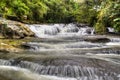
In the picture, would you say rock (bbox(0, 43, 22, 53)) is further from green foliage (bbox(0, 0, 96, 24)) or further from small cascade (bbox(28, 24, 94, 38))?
green foliage (bbox(0, 0, 96, 24))

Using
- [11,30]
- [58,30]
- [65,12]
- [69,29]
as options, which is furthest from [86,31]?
[65,12]

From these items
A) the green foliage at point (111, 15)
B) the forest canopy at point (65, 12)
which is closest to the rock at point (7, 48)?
the forest canopy at point (65, 12)

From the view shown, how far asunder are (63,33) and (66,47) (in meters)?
9.15

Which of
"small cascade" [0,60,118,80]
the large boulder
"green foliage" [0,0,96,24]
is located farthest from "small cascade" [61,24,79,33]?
"small cascade" [0,60,118,80]

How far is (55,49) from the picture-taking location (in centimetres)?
1173

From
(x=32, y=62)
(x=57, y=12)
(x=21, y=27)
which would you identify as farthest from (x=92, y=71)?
(x=57, y=12)

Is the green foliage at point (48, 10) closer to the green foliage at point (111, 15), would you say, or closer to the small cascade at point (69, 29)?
the small cascade at point (69, 29)

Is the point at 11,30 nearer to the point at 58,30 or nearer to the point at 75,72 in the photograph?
the point at 58,30

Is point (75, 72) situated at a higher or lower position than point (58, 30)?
higher

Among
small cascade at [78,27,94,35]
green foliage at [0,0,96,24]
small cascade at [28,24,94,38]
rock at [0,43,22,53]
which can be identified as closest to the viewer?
rock at [0,43,22,53]

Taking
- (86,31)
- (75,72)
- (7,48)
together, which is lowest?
(86,31)

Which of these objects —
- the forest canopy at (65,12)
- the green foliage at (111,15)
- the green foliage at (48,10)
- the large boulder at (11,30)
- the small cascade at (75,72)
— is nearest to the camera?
the small cascade at (75,72)

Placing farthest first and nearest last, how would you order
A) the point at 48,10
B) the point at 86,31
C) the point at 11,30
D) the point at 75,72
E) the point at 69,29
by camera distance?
1. the point at 48,10
2. the point at 69,29
3. the point at 86,31
4. the point at 11,30
5. the point at 75,72

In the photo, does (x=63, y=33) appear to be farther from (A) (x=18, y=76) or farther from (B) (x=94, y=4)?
(A) (x=18, y=76)
